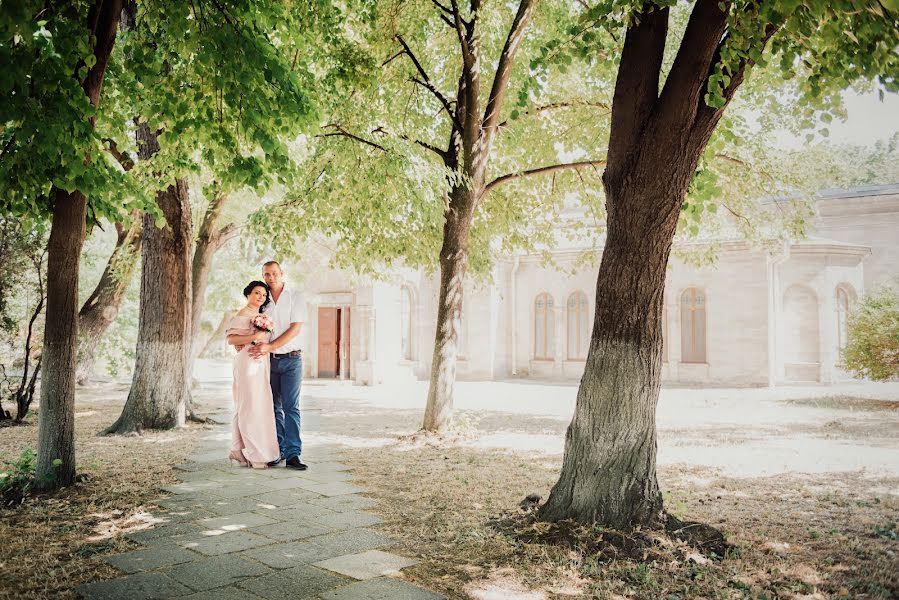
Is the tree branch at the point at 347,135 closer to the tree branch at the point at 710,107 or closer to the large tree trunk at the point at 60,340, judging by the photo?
the large tree trunk at the point at 60,340

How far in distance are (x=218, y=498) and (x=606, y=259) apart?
394 cm

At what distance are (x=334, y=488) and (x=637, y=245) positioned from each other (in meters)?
3.72

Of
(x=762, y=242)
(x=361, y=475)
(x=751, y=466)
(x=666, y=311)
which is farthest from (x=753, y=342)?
(x=361, y=475)

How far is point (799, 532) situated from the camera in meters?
4.86

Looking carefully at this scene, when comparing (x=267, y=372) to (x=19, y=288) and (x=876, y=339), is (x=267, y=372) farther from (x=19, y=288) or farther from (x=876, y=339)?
(x=876, y=339)

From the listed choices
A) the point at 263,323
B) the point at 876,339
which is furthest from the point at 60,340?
the point at 876,339

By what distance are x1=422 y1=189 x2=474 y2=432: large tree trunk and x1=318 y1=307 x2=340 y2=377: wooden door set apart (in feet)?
55.7

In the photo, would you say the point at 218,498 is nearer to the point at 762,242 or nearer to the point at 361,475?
the point at 361,475

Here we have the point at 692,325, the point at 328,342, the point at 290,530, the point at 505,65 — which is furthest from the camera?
the point at 328,342

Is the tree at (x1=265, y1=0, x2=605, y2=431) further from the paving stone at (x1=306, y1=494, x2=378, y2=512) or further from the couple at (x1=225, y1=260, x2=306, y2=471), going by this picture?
the paving stone at (x1=306, y1=494, x2=378, y2=512)

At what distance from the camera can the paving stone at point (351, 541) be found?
4348 millimetres

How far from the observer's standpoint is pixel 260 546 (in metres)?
Answer: 4.34

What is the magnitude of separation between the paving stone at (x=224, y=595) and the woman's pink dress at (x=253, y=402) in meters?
3.64

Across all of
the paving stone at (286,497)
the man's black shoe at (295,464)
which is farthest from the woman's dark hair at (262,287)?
the paving stone at (286,497)
